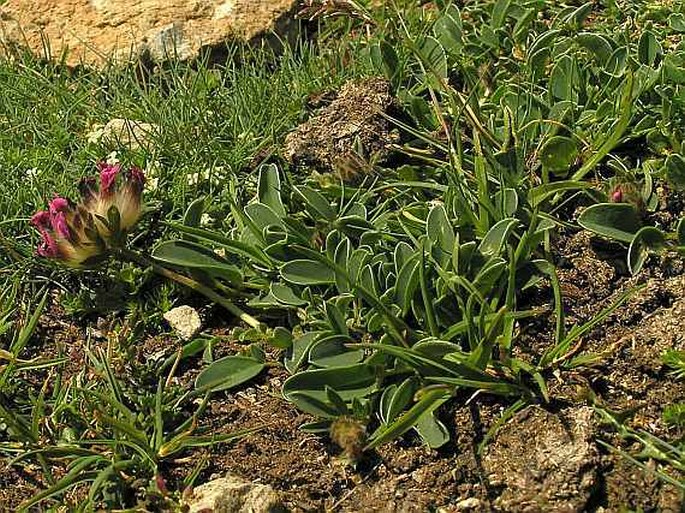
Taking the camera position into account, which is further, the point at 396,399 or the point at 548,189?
the point at 548,189

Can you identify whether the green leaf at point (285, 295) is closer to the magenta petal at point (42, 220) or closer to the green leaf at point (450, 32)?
the magenta petal at point (42, 220)

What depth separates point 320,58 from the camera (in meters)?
3.13

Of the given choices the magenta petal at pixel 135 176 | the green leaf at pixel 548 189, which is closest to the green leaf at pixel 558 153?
the green leaf at pixel 548 189

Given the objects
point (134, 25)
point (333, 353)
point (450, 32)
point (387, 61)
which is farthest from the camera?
point (134, 25)

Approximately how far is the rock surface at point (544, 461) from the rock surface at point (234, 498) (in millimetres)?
432

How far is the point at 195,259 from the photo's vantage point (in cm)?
240

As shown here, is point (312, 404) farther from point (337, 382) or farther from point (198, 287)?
point (198, 287)

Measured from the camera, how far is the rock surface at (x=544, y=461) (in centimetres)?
192

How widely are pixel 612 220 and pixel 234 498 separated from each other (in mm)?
1053

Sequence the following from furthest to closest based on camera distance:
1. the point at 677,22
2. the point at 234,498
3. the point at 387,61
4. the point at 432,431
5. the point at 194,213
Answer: the point at 387,61
the point at 677,22
the point at 194,213
the point at 432,431
the point at 234,498

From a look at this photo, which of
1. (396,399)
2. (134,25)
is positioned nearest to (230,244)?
(396,399)

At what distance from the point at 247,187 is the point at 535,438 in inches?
43.5

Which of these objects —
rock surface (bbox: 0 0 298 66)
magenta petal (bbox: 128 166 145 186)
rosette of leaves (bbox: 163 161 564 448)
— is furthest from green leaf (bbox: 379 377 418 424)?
rock surface (bbox: 0 0 298 66)

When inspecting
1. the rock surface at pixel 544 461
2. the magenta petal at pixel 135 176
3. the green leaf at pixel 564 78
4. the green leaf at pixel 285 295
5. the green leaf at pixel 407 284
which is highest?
the magenta petal at pixel 135 176
